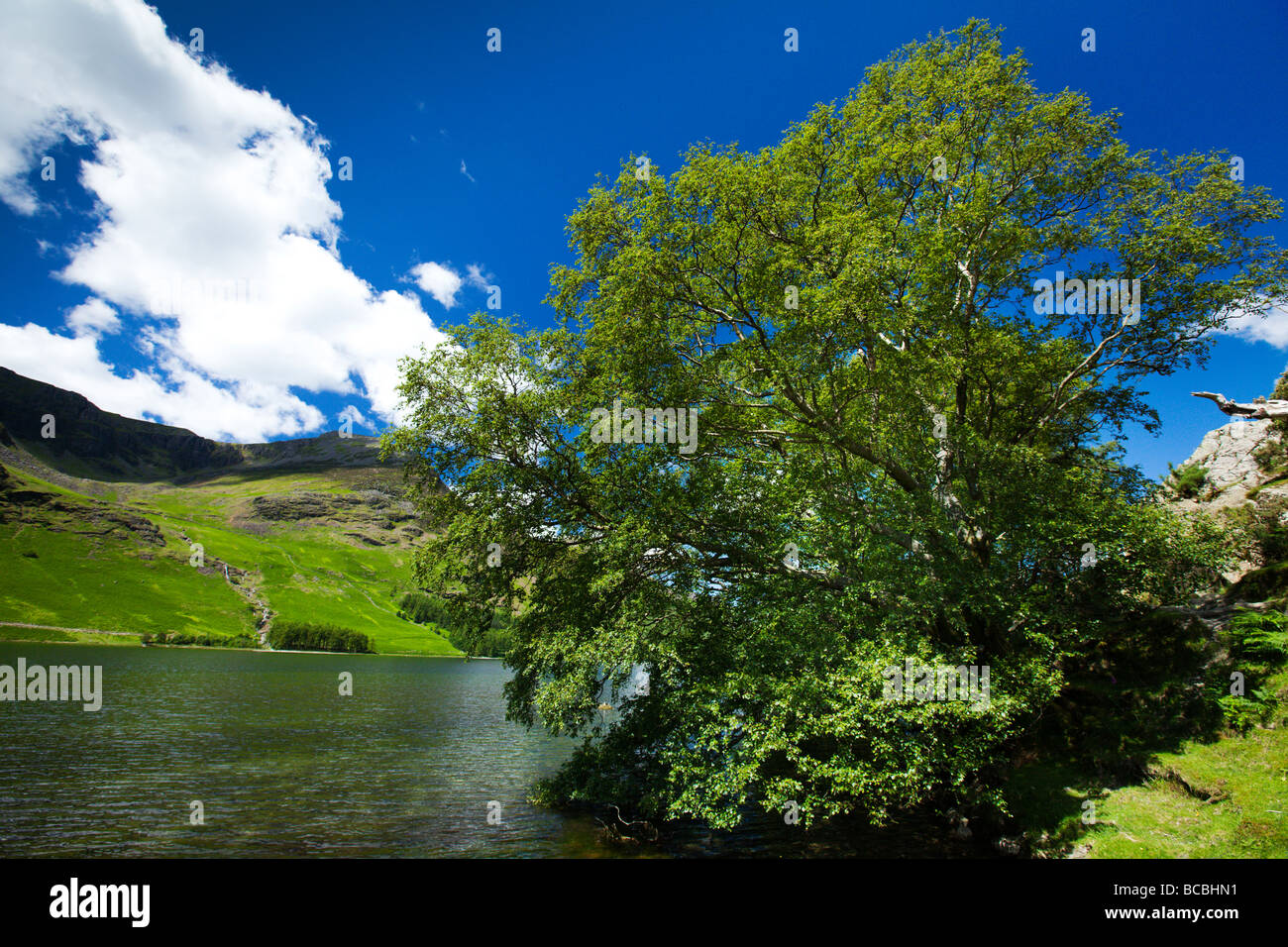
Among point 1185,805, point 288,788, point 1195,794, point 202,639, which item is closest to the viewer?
point 1185,805

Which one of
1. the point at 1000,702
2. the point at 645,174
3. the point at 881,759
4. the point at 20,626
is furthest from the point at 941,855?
the point at 20,626

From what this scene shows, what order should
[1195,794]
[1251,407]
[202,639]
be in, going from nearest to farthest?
[1195,794], [1251,407], [202,639]

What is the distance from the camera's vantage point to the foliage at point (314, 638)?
6471 inches

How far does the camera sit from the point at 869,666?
1667 centimetres

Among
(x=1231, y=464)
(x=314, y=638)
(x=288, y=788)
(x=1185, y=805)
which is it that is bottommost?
(x=314, y=638)

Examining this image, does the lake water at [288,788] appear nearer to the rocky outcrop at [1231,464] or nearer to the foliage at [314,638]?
the rocky outcrop at [1231,464]

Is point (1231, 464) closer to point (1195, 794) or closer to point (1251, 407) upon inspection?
point (1251, 407)

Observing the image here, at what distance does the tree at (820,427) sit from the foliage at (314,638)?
172984mm

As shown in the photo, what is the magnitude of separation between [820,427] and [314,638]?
186442mm

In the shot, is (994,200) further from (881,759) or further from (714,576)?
(881,759)

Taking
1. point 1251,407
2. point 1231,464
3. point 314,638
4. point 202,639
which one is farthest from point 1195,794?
point 314,638

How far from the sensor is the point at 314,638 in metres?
168

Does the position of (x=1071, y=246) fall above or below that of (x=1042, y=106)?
below
